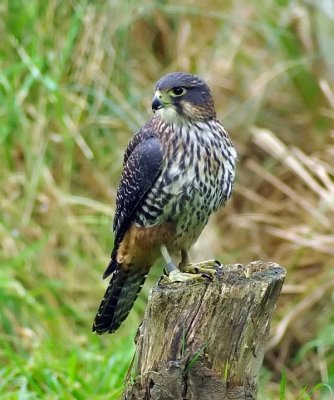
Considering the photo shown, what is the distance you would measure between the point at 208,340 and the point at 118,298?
107 centimetres

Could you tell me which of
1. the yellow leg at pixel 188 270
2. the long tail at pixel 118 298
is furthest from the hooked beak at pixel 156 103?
the long tail at pixel 118 298

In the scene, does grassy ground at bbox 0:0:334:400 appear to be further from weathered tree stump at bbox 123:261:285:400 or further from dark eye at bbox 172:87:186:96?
weathered tree stump at bbox 123:261:285:400

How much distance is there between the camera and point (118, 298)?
3.85m

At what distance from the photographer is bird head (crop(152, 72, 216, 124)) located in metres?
3.56

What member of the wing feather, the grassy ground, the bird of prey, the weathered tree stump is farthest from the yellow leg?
the grassy ground

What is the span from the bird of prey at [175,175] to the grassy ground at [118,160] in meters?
1.56

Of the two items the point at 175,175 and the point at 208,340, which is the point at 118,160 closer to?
the point at 175,175

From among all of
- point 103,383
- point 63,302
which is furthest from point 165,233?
point 63,302

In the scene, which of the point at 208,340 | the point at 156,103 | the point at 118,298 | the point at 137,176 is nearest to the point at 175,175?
the point at 137,176

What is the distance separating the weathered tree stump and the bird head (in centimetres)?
90

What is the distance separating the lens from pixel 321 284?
220 inches

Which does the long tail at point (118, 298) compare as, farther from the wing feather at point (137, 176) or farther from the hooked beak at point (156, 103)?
the hooked beak at point (156, 103)

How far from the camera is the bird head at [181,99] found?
3562 mm

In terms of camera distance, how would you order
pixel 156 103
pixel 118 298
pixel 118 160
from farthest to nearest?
pixel 118 160
pixel 118 298
pixel 156 103
